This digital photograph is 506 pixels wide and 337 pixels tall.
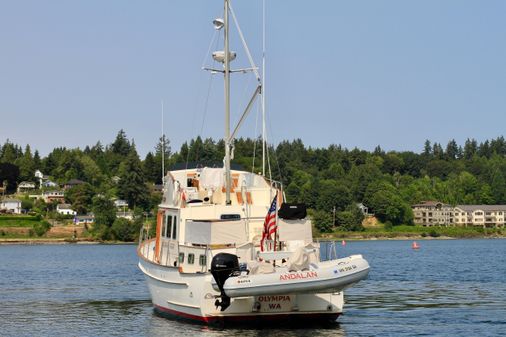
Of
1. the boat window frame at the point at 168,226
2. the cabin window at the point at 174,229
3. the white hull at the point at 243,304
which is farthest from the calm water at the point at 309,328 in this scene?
the boat window frame at the point at 168,226

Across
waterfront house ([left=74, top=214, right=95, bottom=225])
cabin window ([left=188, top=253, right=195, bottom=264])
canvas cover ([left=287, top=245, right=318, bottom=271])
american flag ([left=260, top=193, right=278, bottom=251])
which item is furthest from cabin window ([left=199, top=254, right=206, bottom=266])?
waterfront house ([left=74, top=214, right=95, bottom=225])

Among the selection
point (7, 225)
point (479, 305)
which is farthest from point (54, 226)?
point (479, 305)

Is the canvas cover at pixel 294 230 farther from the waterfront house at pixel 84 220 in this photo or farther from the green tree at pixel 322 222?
the waterfront house at pixel 84 220

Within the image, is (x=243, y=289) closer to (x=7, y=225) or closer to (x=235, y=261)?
(x=235, y=261)

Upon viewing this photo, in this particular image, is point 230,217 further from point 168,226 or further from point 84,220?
point 84,220

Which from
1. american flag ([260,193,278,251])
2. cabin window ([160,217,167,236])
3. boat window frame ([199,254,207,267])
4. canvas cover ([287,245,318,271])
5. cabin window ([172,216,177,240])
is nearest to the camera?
canvas cover ([287,245,318,271])

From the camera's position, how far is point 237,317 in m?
34.1

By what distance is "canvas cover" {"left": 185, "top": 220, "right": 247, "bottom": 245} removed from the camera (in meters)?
35.8

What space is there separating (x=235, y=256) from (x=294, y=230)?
3.86m

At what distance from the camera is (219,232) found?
118 ft


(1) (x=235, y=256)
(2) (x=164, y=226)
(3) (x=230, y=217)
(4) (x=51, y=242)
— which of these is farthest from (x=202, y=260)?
(4) (x=51, y=242)

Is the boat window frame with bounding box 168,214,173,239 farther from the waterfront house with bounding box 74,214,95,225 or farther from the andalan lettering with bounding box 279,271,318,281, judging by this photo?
the waterfront house with bounding box 74,214,95,225

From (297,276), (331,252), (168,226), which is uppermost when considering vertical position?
(168,226)

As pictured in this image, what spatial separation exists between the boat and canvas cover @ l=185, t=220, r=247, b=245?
4 cm
